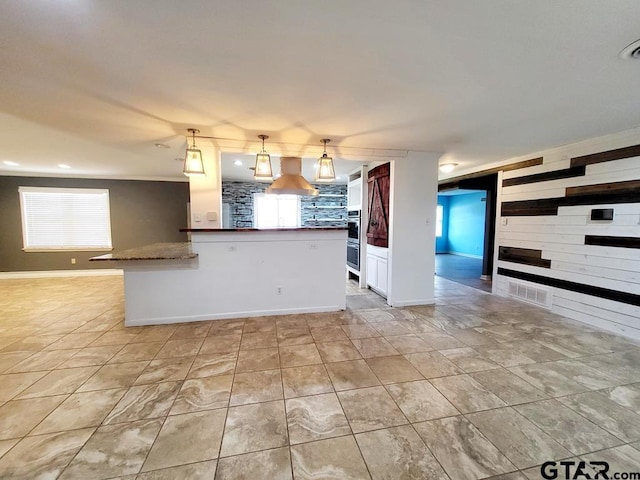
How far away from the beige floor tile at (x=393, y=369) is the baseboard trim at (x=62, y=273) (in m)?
6.32

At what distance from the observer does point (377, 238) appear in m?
4.37

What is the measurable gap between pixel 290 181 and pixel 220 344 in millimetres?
2561

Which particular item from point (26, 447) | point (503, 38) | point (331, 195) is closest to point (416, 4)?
point (503, 38)

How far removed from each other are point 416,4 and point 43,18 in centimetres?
187

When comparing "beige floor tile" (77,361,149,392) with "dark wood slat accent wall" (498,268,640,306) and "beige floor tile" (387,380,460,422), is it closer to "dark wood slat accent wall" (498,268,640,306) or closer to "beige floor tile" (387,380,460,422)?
"beige floor tile" (387,380,460,422)

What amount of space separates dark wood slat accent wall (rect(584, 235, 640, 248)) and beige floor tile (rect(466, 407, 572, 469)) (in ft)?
8.74

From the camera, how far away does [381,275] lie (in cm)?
431

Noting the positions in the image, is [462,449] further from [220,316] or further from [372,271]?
[372,271]

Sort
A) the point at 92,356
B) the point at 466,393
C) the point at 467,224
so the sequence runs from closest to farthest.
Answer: the point at 466,393 → the point at 92,356 → the point at 467,224

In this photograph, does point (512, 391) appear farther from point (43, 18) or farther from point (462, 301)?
point (43, 18)

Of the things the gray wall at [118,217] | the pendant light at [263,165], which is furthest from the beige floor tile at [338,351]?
the gray wall at [118,217]

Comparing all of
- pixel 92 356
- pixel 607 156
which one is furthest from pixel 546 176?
pixel 92 356

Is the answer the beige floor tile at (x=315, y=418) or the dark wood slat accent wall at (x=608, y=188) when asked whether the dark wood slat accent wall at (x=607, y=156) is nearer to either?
the dark wood slat accent wall at (x=608, y=188)

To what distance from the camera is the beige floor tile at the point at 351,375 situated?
2.02m
